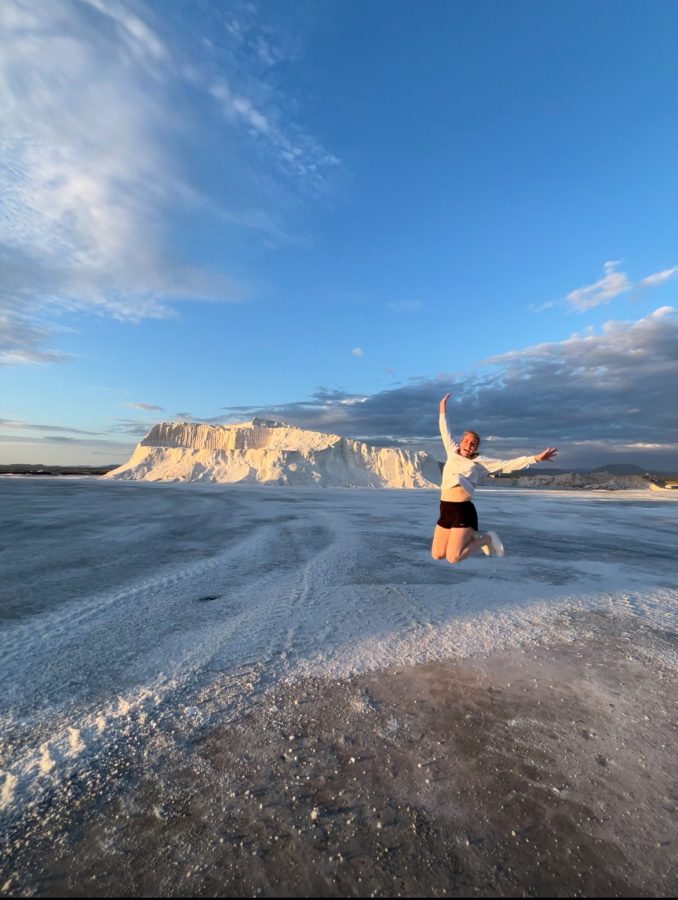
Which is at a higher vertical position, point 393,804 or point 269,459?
point 269,459

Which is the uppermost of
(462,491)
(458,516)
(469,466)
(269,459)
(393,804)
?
(269,459)

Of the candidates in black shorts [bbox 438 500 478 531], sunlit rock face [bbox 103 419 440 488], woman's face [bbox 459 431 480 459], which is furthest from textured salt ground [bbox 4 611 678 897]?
sunlit rock face [bbox 103 419 440 488]

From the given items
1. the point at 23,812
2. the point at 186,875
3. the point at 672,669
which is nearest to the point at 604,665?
the point at 672,669

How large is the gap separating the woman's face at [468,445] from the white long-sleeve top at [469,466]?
0.18ft

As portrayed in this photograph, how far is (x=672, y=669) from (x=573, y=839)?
2.31 meters

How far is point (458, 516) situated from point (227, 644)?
107 inches

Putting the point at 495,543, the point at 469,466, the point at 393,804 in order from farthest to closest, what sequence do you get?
the point at 495,543
the point at 469,466
the point at 393,804

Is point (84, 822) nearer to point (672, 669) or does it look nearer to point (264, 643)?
point (264, 643)

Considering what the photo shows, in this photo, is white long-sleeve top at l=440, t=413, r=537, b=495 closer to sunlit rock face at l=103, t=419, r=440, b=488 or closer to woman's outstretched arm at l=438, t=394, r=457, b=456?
woman's outstretched arm at l=438, t=394, r=457, b=456

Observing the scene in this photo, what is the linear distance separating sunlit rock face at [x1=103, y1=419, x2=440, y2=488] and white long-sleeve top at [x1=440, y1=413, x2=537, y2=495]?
1577 inches

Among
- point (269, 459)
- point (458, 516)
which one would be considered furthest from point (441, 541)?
point (269, 459)

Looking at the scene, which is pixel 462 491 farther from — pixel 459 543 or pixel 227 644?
pixel 227 644

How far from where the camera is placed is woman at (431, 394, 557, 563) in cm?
509

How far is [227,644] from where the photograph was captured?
13.2ft
